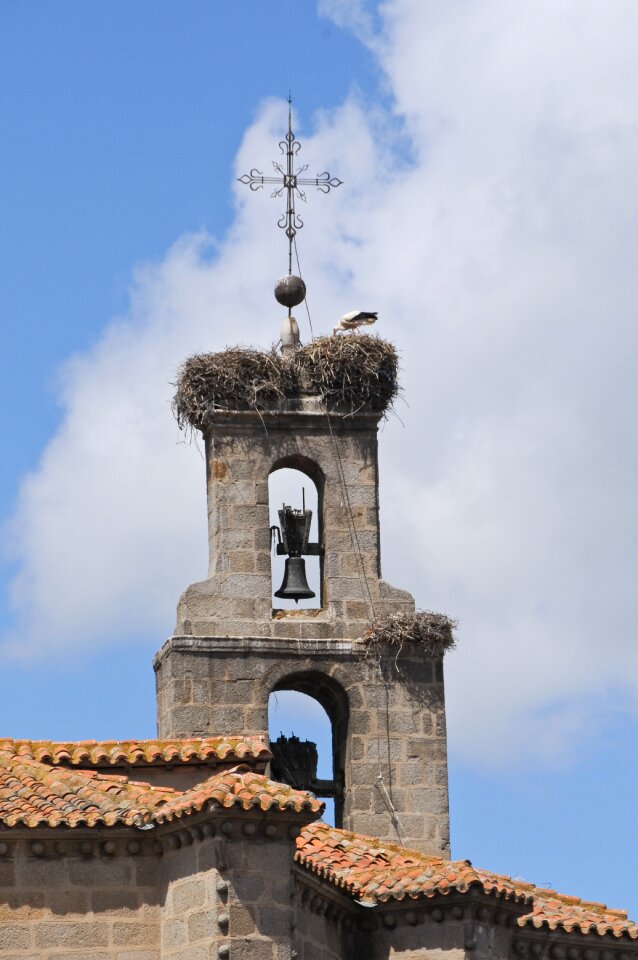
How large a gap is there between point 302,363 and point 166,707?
3698 millimetres

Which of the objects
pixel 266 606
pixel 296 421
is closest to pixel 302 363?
pixel 296 421

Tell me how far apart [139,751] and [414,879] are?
2326 mm

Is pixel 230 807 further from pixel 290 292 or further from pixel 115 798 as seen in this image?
pixel 290 292

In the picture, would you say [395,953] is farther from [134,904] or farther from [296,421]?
[296,421]

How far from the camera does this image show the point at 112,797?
57.7 feet

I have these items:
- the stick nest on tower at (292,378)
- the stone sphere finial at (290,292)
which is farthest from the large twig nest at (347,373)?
the stone sphere finial at (290,292)

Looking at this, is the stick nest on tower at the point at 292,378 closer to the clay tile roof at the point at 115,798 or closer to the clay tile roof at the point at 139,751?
the clay tile roof at the point at 139,751

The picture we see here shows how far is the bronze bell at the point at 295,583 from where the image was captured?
78.1 feet

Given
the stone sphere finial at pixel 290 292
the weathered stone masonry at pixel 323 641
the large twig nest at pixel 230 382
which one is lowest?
the weathered stone masonry at pixel 323 641

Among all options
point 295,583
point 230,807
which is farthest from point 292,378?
point 230,807

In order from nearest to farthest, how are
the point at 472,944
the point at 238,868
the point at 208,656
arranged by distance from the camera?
the point at 238,868 → the point at 472,944 → the point at 208,656

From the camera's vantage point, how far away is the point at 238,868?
16703mm

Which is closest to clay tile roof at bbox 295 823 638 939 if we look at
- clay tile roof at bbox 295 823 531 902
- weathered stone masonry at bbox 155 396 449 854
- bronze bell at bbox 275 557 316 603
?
clay tile roof at bbox 295 823 531 902

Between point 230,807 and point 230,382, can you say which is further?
point 230,382
